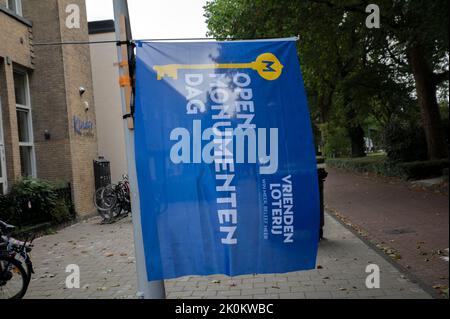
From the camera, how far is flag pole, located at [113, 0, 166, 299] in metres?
3.90

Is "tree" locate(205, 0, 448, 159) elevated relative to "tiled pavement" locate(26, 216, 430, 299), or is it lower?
elevated

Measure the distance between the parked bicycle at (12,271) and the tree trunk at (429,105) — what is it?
16517mm

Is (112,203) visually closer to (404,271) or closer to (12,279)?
(12,279)

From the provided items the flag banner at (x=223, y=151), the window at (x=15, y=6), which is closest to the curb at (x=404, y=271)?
the flag banner at (x=223, y=151)

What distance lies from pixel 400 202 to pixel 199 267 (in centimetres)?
1018

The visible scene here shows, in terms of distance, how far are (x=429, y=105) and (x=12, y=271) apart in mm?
16968

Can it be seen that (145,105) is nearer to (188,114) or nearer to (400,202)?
(188,114)

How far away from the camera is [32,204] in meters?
11.2

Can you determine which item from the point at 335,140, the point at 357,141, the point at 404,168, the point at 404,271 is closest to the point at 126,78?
the point at 404,271

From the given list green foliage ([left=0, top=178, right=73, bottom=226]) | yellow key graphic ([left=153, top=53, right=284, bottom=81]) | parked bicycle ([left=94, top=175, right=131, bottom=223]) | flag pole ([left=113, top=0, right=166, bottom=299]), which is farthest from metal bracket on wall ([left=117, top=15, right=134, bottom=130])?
parked bicycle ([left=94, top=175, right=131, bottom=223])

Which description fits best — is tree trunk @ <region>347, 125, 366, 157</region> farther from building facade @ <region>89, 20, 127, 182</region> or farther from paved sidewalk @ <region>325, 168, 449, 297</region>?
building facade @ <region>89, 20, 127, 182</region>

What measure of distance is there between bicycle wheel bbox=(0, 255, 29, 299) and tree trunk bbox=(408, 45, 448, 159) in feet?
54.5
